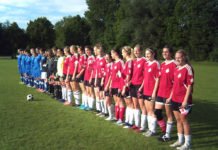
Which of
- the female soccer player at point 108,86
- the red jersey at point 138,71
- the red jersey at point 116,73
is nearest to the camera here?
the red jersey at point 138,71

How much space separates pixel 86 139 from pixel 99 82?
371 centimetres

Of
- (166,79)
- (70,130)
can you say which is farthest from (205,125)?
(70,130)

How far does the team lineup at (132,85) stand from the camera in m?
7.53

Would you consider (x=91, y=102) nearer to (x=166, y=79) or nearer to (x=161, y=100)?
(x=161, y=100)

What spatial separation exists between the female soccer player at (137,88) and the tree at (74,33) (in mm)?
84221

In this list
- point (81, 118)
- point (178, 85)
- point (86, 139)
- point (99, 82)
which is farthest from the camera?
point (99, 82)

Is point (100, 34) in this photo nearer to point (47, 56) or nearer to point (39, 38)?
point (39, 38)

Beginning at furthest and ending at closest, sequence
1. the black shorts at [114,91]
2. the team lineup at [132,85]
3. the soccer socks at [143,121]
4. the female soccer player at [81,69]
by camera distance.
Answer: the female soccer player at [81,69] → the black shorts at [114,91] → the soccer socks at [143,121] → the team lineup at [132,85]

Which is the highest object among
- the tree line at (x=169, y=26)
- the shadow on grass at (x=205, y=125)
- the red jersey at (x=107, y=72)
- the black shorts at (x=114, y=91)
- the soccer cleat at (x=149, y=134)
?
the tree line at (x=169, y=26)

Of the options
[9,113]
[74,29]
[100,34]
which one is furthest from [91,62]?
[74,29]

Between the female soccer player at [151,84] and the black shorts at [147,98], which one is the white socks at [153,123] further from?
the black shorts at [147,98]

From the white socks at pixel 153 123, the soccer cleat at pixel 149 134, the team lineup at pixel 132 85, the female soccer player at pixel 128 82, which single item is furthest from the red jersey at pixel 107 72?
the soccer cleat at pixel 149 134

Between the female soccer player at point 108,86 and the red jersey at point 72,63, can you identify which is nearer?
the female soccer player at point 108,86

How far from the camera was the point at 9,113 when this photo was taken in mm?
11008
